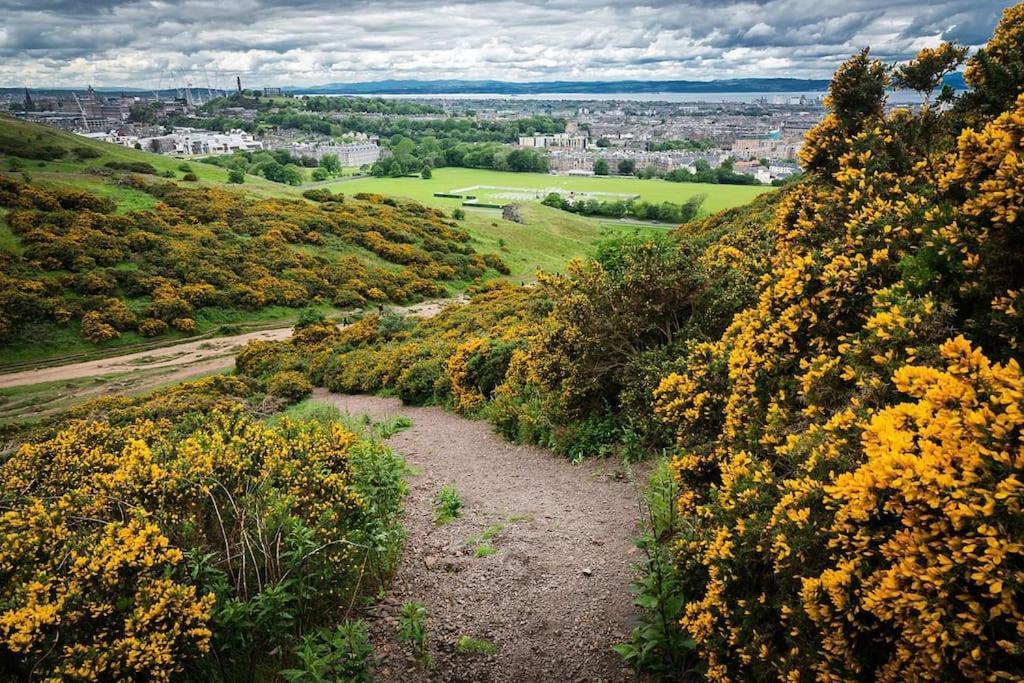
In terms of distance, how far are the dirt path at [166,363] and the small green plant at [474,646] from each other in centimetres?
2078

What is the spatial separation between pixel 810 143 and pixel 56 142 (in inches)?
2472

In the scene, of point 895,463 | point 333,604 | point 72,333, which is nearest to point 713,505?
point 895,463

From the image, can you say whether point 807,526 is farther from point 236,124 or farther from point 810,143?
point 236,124

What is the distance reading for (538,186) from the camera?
10262cm

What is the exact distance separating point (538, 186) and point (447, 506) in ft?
327

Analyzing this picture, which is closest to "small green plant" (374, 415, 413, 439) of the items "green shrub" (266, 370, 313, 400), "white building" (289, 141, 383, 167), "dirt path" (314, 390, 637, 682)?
"dirt path" (314, 390, 637, 682)

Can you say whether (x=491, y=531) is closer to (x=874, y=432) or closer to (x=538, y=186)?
Result: (x=874, y=432)

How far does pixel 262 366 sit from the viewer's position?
21.5 m

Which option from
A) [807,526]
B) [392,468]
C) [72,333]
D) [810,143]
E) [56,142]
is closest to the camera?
[807,526]

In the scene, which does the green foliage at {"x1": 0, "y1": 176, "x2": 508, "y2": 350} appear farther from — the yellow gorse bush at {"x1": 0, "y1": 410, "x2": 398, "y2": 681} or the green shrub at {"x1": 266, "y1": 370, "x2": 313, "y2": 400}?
the yellow gorse bush at {"x1": 0, "y1": 410, "x2": 398, "y2": 681}

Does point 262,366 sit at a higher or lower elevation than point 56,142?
lower

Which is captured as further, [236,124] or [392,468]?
[236,124]

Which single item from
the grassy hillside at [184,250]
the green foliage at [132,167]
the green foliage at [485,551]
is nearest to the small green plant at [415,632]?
the green foliage at [485,551]

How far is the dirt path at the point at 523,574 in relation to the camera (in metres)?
4.52
